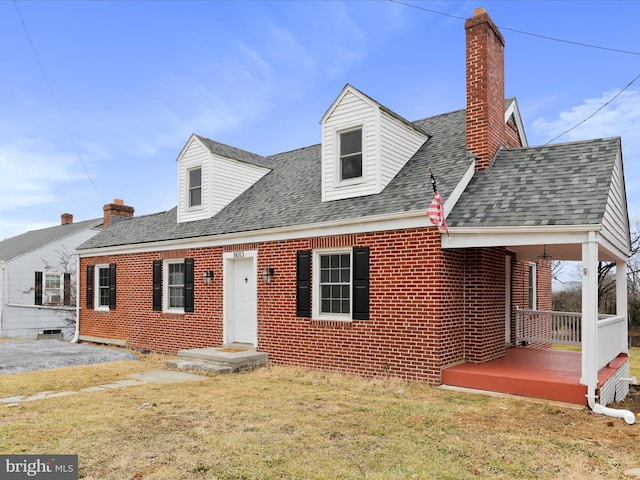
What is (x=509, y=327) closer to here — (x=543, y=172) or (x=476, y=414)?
(x=543, y=172)

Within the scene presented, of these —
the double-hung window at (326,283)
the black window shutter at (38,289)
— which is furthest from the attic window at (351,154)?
the black window shutter at (38,289)

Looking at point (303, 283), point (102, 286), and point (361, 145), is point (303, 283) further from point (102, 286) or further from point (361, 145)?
point (102, 286)

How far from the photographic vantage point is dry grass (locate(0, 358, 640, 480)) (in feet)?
15.6

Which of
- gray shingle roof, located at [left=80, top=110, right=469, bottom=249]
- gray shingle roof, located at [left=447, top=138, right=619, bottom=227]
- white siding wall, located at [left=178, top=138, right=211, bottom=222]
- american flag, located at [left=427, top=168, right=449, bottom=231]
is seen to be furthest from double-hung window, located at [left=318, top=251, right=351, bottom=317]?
white siding wall, located at [left=178, top=138, right=211, bottom=222]

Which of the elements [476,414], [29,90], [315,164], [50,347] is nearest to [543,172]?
[476,414]

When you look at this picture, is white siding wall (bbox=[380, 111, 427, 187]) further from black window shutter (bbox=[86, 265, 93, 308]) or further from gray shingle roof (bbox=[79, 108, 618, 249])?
black window shutter (bbox=[86, 265, 93, 308])

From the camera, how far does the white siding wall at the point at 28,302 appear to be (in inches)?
921

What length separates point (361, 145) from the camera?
10859mm

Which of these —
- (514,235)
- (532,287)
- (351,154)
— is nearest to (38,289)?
(351,154)

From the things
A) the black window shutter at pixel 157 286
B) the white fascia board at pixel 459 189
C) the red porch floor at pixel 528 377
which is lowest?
the red porch floor at pixel 528 377

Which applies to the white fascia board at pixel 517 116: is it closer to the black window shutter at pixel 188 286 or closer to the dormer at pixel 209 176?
the dormer at pixel 209 176

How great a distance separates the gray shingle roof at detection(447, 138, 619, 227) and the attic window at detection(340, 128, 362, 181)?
2614 millimetres

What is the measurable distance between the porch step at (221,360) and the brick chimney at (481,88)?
21.7 ft

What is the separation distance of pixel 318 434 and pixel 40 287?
2387 cm
